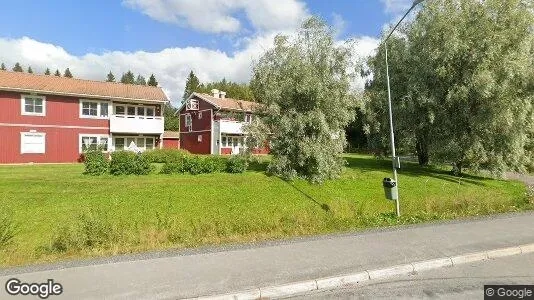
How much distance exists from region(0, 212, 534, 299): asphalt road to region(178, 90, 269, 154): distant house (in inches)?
1110

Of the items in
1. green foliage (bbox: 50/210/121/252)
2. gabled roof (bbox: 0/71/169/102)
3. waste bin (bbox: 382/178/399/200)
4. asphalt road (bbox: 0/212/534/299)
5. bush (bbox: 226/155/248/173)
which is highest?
gabled roof (bbox: 0/71/169/102)

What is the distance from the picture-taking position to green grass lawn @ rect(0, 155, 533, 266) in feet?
29.3

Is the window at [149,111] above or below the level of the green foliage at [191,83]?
below

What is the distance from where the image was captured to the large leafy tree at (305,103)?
18.6 meters

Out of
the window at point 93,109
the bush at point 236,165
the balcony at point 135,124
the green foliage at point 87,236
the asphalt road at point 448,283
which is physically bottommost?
the asphalt road at point 448,283

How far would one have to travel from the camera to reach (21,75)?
27266mm

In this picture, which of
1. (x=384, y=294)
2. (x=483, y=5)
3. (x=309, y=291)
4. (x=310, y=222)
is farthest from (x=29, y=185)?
(x=483, y=5)

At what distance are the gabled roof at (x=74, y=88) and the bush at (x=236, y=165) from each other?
1435 cm

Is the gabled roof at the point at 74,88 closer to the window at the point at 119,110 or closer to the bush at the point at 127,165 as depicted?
the window at the point at 119,110

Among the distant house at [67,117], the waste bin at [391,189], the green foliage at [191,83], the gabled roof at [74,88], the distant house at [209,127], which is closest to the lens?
the waste bin at [391,189]

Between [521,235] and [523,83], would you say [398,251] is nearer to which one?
[521,235]

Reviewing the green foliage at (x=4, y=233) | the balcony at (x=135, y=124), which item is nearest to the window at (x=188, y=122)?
the balcony at (x=135, y=124)

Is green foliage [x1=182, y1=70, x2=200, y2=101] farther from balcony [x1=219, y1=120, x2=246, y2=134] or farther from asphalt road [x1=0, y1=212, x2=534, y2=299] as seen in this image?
asphalt road [x1=0, y1=212, x2=534, y2=299]

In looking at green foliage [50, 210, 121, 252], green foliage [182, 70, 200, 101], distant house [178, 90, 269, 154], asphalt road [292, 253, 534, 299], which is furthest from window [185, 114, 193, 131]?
green foliage [182, 70, 200, 101]
